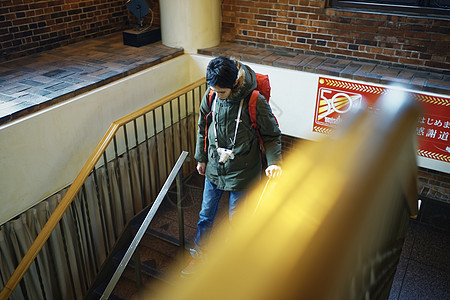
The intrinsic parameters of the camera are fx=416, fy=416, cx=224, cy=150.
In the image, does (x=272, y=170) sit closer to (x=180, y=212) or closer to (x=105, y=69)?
(x=180, y=212)

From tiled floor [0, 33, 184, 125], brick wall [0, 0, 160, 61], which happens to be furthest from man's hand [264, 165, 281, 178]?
brick wall [0, 0, 160, 61]

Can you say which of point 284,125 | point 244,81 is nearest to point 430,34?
point 284,125

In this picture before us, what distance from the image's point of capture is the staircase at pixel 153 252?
11.8ft

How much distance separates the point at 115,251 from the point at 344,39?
3.12 m

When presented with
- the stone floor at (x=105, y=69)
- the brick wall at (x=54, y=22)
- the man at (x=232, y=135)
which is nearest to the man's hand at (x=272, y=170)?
the man at (x=232, y=135)

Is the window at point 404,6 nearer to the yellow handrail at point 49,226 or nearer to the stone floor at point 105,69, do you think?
the stone floor at point 105,69

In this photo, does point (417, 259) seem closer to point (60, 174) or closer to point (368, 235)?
point (60, 174)

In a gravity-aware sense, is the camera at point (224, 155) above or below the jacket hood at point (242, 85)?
below

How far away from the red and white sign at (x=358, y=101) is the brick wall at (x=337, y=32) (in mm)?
540

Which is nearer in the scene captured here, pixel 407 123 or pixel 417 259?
pixel 407 123

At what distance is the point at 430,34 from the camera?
392 centimetres

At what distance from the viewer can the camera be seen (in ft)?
9.14

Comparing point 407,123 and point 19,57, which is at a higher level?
point 407,123

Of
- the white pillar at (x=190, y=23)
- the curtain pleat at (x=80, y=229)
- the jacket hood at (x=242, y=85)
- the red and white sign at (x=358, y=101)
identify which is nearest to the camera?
the jacket hood at (x=242, y=85)
